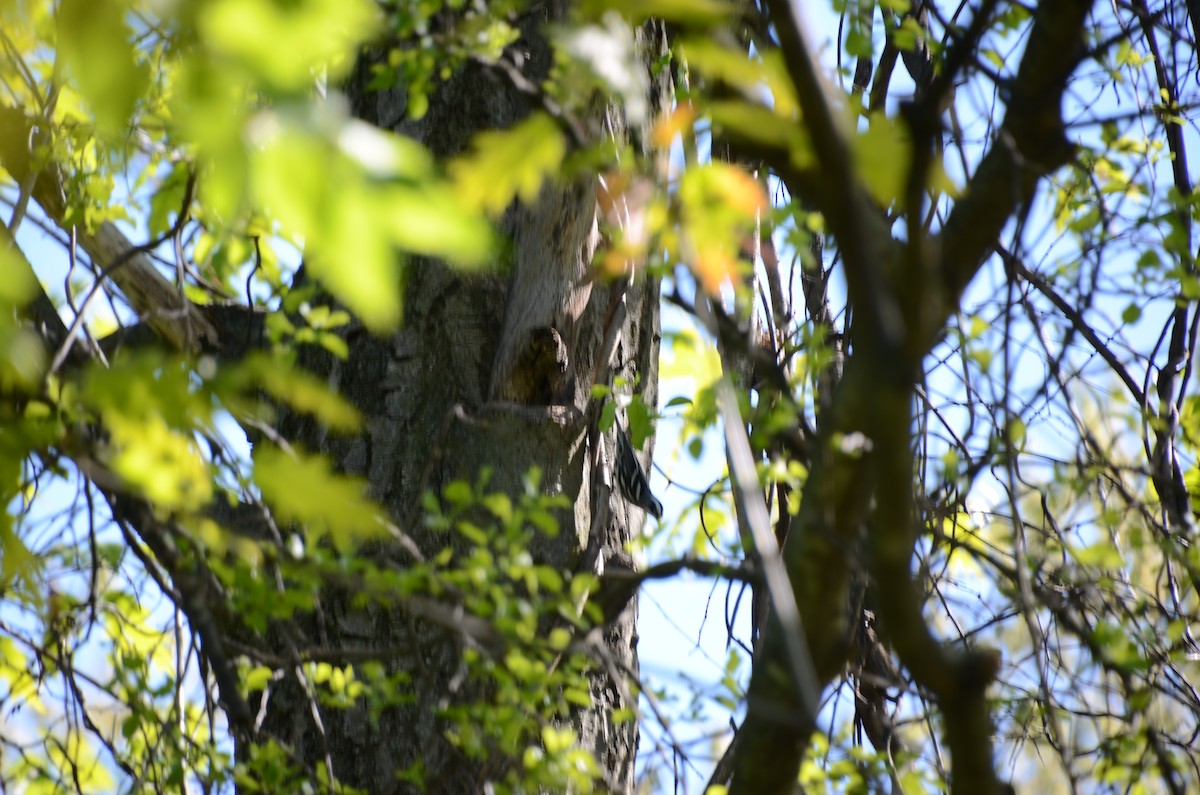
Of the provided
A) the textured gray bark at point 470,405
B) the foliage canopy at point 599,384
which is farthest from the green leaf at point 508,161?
the textured gray bark at point 470,405

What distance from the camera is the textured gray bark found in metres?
1.72

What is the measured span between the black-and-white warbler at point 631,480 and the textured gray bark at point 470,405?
0.04 metres

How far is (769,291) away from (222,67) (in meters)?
1.76

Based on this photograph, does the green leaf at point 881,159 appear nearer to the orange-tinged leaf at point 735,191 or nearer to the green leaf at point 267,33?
the orange-tinged leaf at point 735,191

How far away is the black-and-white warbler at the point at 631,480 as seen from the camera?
1.89 meters

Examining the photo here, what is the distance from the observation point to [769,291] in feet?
7.11

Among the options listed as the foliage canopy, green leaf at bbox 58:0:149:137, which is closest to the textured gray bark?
the foliage canopy

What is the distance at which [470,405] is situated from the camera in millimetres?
1843

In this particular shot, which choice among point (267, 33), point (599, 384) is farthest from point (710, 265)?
point (599, 384)

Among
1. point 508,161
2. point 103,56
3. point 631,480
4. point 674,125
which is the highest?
point 631,480

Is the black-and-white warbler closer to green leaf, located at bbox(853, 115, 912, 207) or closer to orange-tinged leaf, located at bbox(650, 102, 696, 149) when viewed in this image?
orange-tinged leaf, located at bbox(650, 102, 696, 149)

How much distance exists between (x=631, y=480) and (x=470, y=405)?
32 centimetres

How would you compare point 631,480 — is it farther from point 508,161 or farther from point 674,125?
point 508,161

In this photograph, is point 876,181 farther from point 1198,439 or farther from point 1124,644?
point 1198,439
